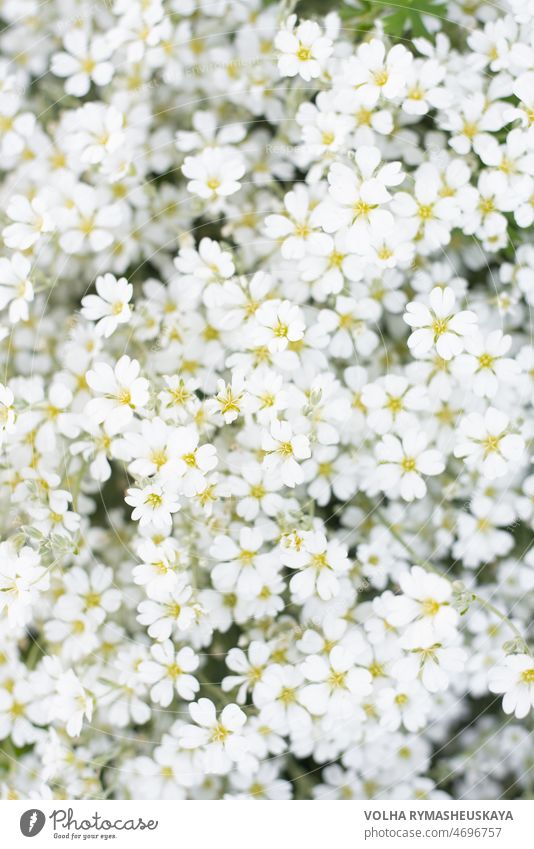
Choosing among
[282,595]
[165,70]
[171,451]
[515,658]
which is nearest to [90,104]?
[165,70]

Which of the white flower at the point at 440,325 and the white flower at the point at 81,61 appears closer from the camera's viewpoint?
the white flower at the point at 440,325

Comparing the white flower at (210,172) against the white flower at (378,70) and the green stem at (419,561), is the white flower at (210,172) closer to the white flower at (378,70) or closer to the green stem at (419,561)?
the white flower at (378,70)

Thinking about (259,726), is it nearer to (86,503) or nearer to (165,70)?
(86,503)

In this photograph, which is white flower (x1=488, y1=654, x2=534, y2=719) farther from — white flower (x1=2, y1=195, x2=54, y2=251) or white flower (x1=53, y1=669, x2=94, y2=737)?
white flower (x1=2, y1=195, x2=54, y2=251)

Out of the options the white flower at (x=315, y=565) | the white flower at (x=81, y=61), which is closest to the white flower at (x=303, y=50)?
the white flower at (x=81, y=61)

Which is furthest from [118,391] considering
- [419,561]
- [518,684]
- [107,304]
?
[518,684]
